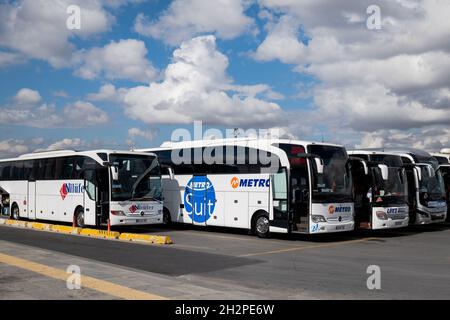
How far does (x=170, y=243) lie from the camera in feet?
55.2

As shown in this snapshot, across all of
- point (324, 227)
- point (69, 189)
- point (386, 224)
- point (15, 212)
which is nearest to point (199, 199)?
point (69, 189)

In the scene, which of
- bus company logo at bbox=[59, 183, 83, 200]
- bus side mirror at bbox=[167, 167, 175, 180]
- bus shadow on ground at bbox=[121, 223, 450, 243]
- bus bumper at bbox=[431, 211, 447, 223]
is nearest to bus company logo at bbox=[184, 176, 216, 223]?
bus shadow on ground at bbox=[121, 223, 450, 243]

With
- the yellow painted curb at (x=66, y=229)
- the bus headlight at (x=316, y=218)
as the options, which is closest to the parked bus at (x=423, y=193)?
the bus headlight at (x=316, y=218)

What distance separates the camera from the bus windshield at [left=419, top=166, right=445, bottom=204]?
2136 cm

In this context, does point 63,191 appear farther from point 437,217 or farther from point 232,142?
point 437,217

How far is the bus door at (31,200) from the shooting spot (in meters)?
26.2

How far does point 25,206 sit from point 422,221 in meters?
19.1

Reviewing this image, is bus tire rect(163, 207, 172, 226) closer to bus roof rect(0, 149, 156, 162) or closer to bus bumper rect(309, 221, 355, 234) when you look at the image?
bus roof rect(0, 149, 156, 162)

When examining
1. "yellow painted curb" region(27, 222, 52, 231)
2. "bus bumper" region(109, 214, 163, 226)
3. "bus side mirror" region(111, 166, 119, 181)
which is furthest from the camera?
"yellow painted curb" region(27, 222, 52, 231)

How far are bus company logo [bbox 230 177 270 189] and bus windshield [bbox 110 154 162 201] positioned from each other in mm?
3395

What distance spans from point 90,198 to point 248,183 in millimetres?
6711

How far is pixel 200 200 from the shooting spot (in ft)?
69.9

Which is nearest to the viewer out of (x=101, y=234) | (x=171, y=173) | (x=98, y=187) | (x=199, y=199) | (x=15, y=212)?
(x=101, y=234)
